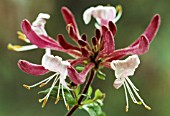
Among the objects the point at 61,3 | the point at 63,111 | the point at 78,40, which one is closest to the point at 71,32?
the point at 78,40

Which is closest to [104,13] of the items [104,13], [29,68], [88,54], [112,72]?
[104,13]

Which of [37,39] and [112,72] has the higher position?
[37,39]

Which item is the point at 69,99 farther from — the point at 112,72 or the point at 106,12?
the point at 112,72

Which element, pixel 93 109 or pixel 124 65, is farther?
pixel 93 109

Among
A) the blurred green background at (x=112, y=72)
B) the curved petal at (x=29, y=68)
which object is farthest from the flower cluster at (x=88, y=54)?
the blurred green background at (x=112, y=72)

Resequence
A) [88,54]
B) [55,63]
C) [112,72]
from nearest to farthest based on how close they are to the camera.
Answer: [55,63]
[88,54]
[112,72]

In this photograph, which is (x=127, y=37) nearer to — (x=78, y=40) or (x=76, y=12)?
(x=76, y=12)

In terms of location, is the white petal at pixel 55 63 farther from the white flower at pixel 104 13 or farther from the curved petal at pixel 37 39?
the white flower at pixel 104 13
